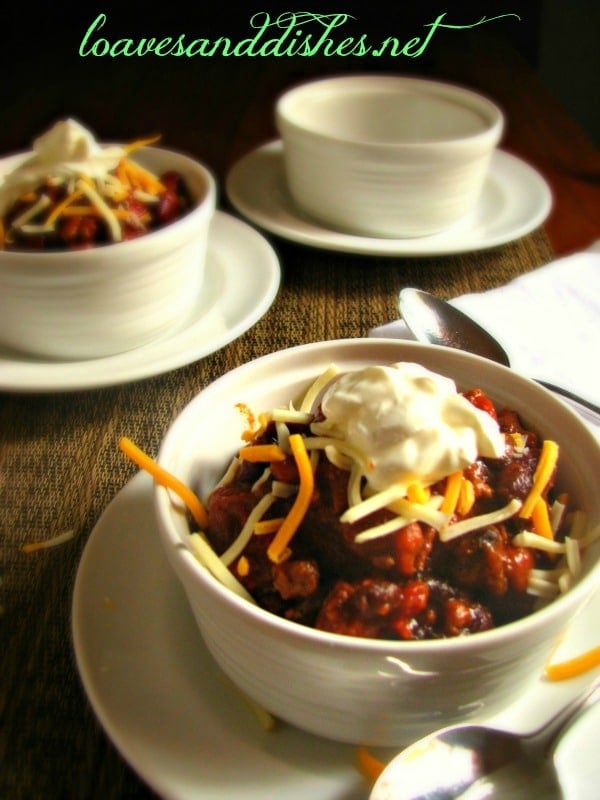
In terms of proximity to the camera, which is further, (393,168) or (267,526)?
(393,168)

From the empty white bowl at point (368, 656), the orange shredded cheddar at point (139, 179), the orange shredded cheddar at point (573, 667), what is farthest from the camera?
the orange shredded cheddar at point (139, 179)

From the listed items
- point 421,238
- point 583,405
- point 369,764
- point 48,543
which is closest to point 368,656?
point 369,764

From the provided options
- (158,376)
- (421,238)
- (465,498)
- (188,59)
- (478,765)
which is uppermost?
(465,498)

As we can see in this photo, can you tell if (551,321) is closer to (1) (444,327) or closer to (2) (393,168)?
(1) (444,327)

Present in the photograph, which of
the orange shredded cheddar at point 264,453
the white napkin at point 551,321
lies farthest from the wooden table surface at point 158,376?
the orange shredded cheddar at point 264,453

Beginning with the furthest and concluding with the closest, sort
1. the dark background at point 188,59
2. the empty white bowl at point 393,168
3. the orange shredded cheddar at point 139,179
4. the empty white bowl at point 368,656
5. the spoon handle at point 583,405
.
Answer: the dark background at point 188,59 < the empty white bowl at point 393,168 < the orange shredded cheddar at point 139,179 < the spoon handle at point 583,405 < the empty white bowl at point 368,656

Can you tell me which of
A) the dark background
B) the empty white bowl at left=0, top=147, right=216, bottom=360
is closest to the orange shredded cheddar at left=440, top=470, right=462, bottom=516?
the empty white bowl at left=0, top=147, right=216, bottom=360

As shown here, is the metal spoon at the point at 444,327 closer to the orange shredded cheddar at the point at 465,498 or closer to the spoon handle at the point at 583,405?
the spoon handle at the point at 583,405

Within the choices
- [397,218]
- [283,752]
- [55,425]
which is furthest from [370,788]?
[397,218]

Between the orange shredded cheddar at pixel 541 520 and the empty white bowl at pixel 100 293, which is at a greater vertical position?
the orange shredded cheddar at pixel 541 520
